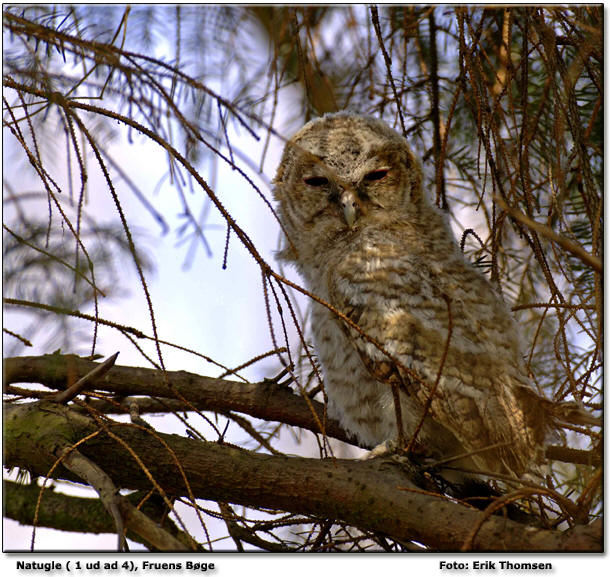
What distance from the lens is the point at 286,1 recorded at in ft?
5.47

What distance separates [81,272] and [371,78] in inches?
56.7

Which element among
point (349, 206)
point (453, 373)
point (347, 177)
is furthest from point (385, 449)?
point (347, 177)

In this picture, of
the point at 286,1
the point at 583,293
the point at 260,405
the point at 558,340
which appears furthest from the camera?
the point at 260,405

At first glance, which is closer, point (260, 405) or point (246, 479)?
point (246, 479)

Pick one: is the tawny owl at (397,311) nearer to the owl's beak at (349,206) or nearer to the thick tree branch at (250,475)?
the owl's beak at (349,206)

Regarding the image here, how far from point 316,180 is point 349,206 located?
0.22 metres

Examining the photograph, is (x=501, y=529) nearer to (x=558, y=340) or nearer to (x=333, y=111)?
(x=558, y=340)

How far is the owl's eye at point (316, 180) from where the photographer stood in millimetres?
2449

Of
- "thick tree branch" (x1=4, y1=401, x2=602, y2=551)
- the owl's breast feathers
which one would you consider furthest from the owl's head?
"thick tree branch" (x1=4, y1=401, x2=602, y2=551)

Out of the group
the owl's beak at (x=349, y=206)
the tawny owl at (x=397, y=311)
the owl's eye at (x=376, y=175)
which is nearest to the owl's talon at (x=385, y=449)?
the tawny owl at (x=397, y=311)

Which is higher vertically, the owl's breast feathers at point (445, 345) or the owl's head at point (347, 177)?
the owl's head at point (347, 177)

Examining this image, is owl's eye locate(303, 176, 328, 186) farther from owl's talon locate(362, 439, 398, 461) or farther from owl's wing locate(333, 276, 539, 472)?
owl's talon locate(362, 439, 398, 461)

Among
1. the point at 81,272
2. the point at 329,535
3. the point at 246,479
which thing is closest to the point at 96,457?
the point at 246,479

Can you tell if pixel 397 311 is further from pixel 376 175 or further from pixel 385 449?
pixel 376 175
